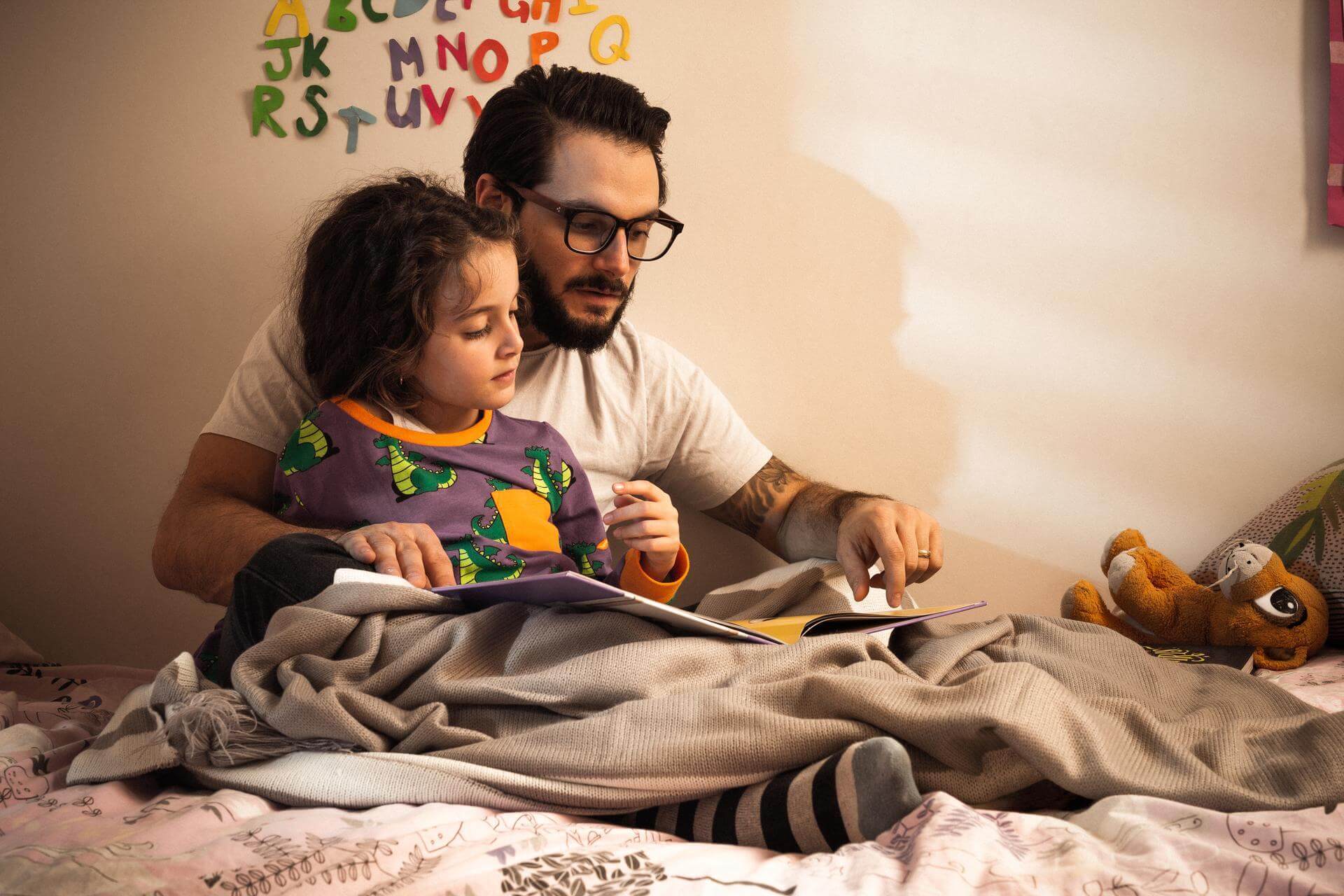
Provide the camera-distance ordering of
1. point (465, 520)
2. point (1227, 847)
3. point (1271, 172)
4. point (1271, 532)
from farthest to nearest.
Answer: point (1271, 172), point (1271, 532), point (465, 520), point (1227, 847)

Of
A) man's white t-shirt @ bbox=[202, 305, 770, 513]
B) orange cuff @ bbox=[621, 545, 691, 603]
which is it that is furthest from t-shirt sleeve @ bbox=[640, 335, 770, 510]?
orange cuff @ bbox=[621, 545, 691, 603]

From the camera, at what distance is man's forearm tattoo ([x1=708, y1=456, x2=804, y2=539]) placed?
1.60 meters

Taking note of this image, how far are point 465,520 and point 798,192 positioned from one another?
0.86 meters

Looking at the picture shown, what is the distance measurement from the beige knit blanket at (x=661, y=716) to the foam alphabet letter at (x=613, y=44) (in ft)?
3.56

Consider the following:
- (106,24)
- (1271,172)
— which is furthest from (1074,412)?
(106,24)

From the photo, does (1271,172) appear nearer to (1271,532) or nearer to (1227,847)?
(1271,532)

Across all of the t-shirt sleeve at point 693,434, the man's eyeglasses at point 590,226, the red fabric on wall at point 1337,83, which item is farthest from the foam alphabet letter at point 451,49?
the red fabric on wall at point 1337,83

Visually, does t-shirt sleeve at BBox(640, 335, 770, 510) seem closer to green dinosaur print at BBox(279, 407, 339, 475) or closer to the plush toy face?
green dinosaur print at BBox(279, 407, 339, 475)

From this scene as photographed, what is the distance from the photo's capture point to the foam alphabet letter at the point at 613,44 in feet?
5.48

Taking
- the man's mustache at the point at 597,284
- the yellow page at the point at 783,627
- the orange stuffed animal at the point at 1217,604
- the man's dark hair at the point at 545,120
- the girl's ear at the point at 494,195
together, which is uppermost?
the man's dark hair at the point at 545,120

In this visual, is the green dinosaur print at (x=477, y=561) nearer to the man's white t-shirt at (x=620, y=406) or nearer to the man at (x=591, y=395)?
the man at (x=591, y=395)

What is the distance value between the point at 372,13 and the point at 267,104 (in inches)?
9.2

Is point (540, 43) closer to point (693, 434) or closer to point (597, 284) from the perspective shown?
point (597, 284)

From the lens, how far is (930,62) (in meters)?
1.67
